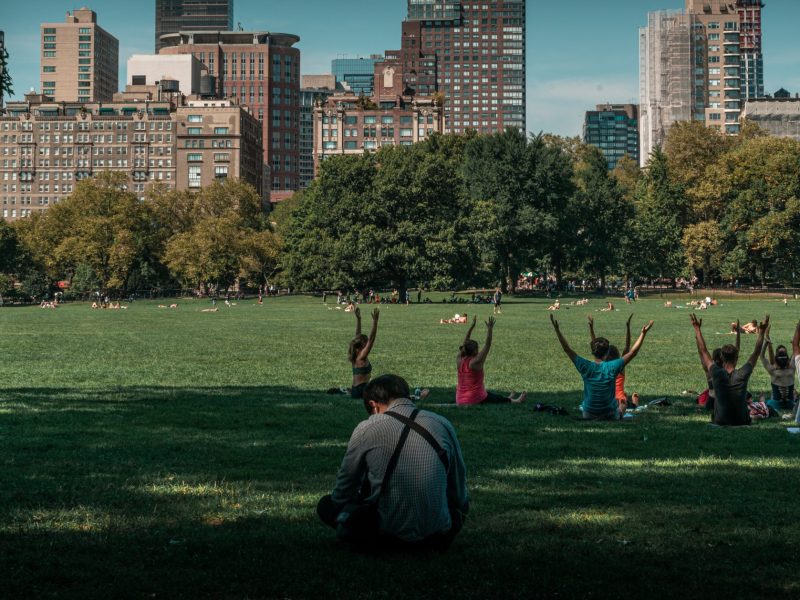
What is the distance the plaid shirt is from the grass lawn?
279 mm

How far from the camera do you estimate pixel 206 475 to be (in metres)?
11.3

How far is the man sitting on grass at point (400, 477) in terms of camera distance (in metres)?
8.06

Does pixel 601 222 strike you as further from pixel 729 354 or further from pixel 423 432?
pixel 423 432

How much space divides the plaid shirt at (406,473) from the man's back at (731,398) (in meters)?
8.81

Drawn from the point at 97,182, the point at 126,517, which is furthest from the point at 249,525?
the point at 97,182

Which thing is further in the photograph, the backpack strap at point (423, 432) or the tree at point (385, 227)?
the tree at point (385, 227)

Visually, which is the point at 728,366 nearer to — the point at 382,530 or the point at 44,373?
the point at 382,530

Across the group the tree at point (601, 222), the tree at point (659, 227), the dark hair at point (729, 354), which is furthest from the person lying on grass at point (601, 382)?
the tree at point (659, 227)

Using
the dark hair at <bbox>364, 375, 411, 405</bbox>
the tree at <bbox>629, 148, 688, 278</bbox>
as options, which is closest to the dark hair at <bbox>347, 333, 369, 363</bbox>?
the dark hair at <bbox>364, 375, 411, 405</bbox>

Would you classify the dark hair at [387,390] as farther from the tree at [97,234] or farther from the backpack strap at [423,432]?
the tree at [97,234]

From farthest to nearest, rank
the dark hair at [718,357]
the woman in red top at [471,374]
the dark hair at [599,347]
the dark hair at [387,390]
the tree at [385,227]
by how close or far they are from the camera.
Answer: the tree at [385,227] < the woman in red top at [471,374] < the dark hair at [599,347] < the dark hair at [718,357] < the dark hair at [387,390]

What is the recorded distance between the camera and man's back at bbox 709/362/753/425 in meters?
15.7

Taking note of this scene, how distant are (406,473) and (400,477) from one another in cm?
6

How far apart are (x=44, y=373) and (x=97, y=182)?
392ft
